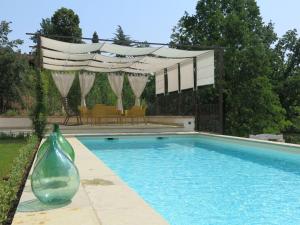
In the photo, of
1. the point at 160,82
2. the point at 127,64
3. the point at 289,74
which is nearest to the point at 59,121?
the point at 127,64

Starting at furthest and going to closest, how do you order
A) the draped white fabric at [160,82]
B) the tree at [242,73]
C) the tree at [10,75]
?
the tree at [242,73], the tree at [10,75], the draped white fabric at [160,82]

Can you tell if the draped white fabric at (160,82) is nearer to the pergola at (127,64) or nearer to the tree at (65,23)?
the pergola at (127,64)

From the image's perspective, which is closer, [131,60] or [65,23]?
[131,60]

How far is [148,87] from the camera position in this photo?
24.1 m

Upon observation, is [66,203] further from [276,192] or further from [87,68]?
[87,68]

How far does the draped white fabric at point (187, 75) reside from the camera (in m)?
14.6

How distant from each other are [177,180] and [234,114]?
15.7 m

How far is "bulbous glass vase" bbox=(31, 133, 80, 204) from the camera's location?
→ 3234 mm

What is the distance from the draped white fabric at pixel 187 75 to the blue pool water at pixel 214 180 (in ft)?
12.7

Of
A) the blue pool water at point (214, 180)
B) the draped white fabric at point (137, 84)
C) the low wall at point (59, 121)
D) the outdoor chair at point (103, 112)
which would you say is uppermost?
the draped white fabric at point (137, 84)

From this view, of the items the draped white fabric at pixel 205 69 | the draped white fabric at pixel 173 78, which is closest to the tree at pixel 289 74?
the draped white fabric at pixel 173 78

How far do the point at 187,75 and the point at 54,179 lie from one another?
39.9ft

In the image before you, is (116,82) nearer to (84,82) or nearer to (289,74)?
(84,82)

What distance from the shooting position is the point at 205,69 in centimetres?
1343
